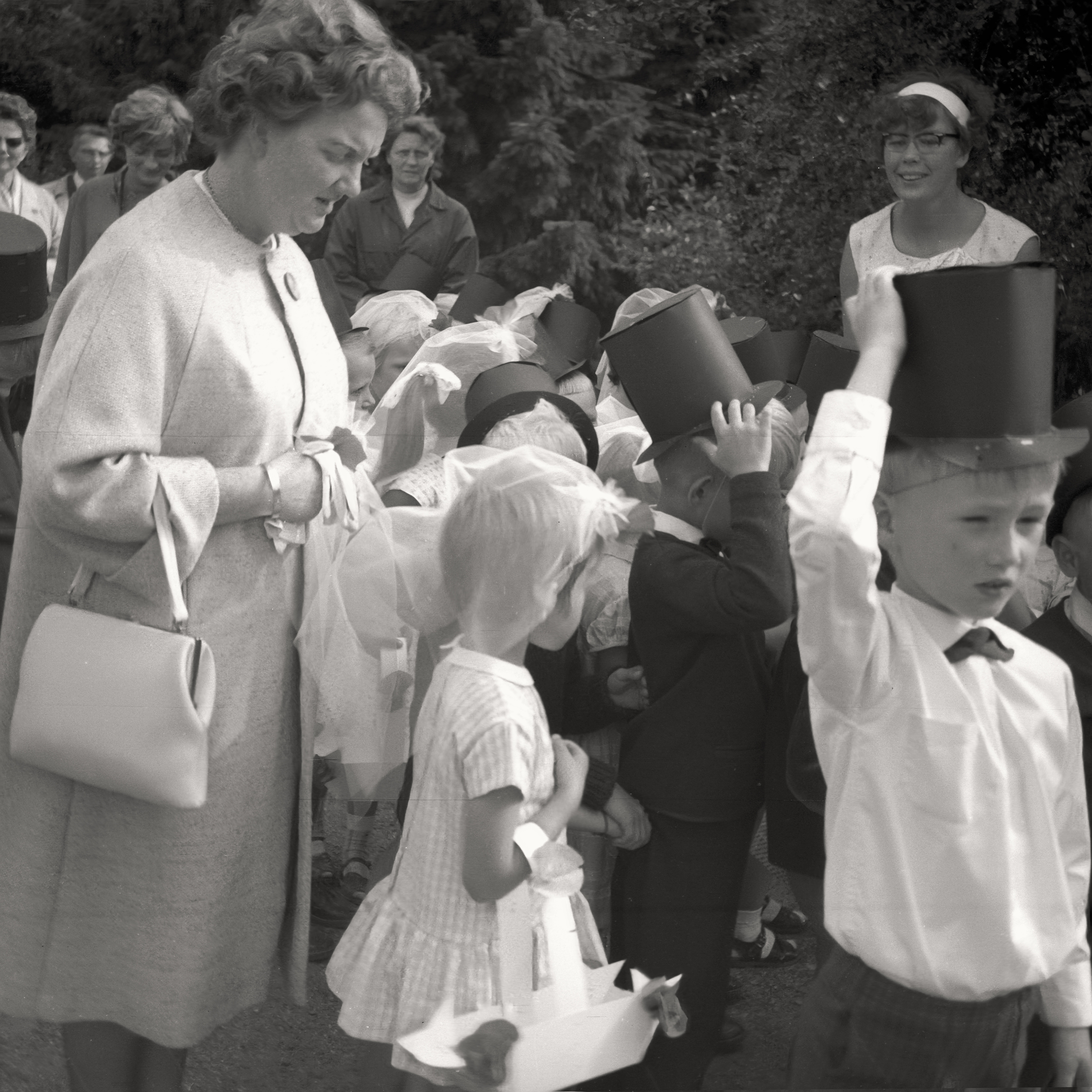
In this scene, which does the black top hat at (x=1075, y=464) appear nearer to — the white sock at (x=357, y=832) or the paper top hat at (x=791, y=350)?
the paper top hat at (x=791, y=350)

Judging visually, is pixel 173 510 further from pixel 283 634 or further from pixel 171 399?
pixel 283 634

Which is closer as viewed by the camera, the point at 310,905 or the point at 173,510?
the point at 173,510

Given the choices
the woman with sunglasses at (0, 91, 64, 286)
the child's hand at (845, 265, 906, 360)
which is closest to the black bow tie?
the child's hand at (845, 265, 906, 360)

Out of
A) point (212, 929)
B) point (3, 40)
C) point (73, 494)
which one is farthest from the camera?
point (3, 40)

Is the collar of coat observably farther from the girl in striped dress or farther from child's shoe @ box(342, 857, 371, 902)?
child's shoe @ box(342, 857, 371, 902)

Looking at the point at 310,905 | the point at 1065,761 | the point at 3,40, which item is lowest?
the point at 310,905

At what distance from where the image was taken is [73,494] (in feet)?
5.98

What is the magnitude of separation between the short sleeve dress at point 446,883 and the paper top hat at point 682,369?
18.3 inches

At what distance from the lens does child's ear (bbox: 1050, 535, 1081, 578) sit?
2.18m

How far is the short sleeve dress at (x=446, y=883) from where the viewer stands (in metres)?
1.93

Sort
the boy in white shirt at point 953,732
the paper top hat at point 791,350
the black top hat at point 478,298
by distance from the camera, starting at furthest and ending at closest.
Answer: the black top hat at point 478,298 < the paper top hat at point 791,350 < the boy in white shirt at point 953,732

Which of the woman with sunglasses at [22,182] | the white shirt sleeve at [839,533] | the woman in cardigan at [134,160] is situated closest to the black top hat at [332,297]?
the woman in cardigan at [134,160]

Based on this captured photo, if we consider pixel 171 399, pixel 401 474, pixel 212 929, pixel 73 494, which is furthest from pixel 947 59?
pixel 212 929

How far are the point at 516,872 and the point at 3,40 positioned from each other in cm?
→ 153
